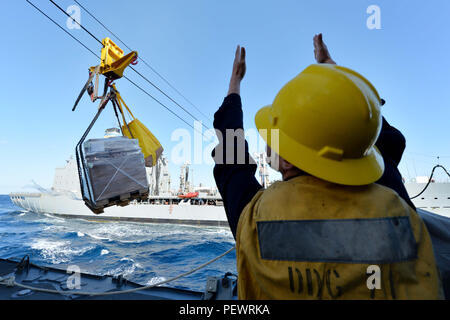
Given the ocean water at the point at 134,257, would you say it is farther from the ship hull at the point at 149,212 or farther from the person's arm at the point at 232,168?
the ship hull at the point at 149,212

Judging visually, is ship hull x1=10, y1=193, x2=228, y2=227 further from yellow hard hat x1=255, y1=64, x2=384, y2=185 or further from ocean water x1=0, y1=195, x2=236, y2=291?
yellow hard hat x1=255, y1=64, x2=384, y2=185

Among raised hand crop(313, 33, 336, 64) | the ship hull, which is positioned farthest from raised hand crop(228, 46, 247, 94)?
the ship hull

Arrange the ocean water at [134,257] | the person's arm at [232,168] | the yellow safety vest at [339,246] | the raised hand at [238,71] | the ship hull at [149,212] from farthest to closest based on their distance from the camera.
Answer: the ship hull at [149,212], the ocean water at [134,257], the raised hand at [238,71], the person's arm at [232,168], the yellow safety vest at [339,246]

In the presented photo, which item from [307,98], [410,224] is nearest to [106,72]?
[307,98]

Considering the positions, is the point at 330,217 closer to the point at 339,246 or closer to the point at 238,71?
the point at 339,246

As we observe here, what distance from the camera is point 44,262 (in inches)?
362

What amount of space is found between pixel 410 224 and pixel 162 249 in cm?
1389

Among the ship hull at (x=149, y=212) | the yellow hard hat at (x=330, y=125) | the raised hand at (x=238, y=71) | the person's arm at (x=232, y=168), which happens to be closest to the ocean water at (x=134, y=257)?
the person's arm at (x=232, y=168)

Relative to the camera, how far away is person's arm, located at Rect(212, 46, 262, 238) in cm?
82

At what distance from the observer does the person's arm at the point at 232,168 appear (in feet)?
2.71

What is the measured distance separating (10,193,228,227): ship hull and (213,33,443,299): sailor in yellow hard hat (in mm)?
23313

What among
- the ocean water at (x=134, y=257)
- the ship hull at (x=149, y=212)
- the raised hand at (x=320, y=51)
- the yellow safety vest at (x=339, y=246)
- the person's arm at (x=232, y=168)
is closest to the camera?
the yellow safety vest at (x=339, y=246)

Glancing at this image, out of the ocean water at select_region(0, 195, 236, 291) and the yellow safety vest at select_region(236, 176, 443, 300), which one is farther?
the ocean water at select_region(0, 195, 236, 291)

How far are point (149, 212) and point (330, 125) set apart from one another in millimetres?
27438
